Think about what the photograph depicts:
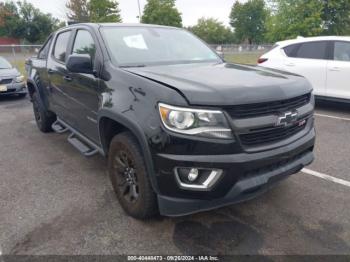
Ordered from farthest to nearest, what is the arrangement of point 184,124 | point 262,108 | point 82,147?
point 82,147 < point 262,108 < point 184,124

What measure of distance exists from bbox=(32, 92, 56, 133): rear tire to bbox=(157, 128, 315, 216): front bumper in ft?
12.2

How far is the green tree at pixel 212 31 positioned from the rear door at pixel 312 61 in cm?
6703

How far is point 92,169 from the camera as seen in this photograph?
13.1ft

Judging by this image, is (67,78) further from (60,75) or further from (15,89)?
(15,89)

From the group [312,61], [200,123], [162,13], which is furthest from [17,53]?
[162,13]

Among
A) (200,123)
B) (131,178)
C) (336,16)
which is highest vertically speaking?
(336,16)

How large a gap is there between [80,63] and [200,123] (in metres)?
1.48

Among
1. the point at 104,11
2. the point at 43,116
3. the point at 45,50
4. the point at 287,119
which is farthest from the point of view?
the point at 104,11

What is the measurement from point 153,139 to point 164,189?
0.39m

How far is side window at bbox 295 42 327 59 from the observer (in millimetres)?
6855

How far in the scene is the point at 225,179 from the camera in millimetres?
2197

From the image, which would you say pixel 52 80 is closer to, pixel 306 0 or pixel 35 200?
pixel 35 200

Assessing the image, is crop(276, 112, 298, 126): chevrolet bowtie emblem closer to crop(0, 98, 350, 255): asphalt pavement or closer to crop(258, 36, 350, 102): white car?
crop(0, 98, 350, 255): asphalt pavement

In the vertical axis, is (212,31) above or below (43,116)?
above
